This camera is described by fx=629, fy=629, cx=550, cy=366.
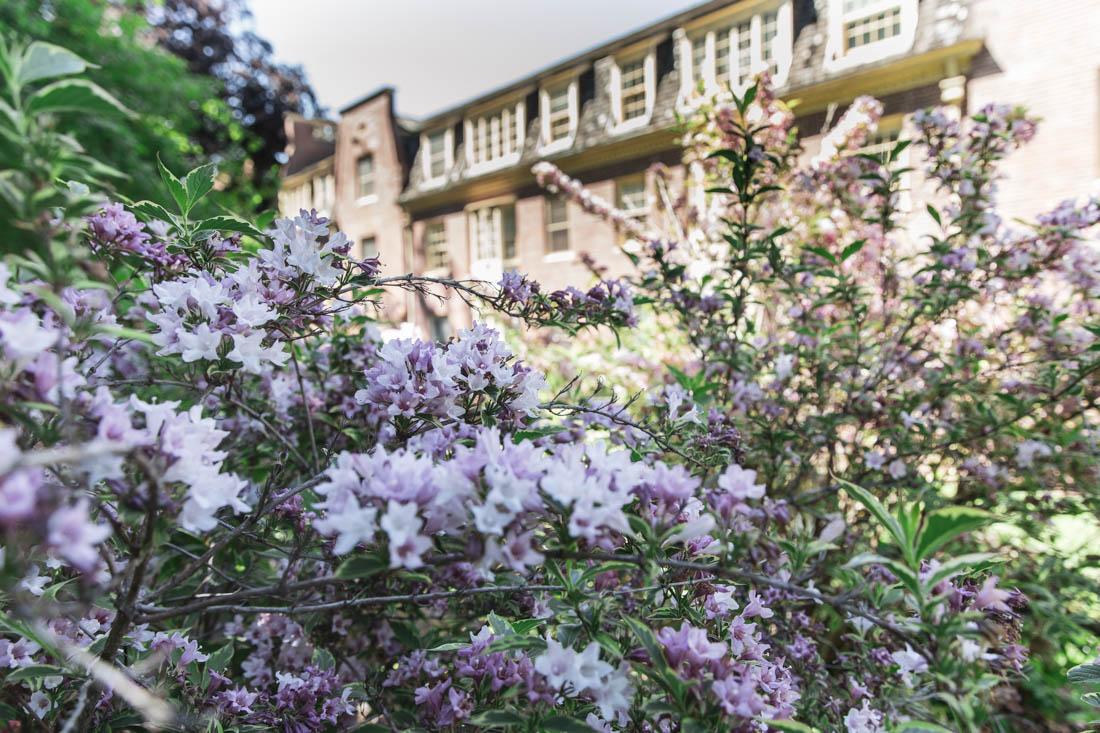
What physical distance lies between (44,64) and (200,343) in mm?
434

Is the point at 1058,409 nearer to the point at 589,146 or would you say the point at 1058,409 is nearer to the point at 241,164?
the point at 589,146

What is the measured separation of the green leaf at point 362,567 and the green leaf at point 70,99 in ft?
1.89

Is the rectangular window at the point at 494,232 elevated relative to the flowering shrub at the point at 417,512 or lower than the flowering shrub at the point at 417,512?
elevated

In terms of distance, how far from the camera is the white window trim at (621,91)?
12.6 metres

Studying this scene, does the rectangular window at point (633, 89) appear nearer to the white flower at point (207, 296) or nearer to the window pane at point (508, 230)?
the window pane at point (508, 230)

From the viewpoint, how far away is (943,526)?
2.62ft

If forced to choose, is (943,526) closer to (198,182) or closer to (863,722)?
(863,722)

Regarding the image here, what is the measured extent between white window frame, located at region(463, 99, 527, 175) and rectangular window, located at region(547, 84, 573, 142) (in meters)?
0.85

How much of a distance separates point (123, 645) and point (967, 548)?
10.3 feet

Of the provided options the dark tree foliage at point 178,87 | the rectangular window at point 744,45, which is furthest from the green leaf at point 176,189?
the rectangular window at point 744,45

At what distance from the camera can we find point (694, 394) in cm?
198

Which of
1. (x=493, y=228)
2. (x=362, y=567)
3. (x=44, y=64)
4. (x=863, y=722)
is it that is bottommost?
(x=863, y=722)

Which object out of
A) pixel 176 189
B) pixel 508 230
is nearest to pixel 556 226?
pixel 508 230

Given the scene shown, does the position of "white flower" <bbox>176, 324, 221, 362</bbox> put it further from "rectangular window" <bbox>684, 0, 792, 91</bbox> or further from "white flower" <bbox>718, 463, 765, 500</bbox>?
"rectangular window" <bbox>684, 0, 792, 91</bbox>
